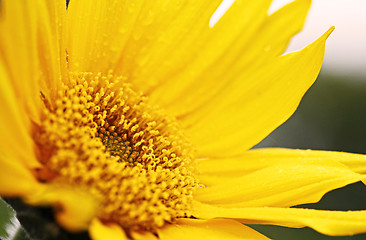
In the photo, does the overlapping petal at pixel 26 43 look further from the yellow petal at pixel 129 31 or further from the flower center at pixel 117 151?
the yellow petal at pixel 129 31

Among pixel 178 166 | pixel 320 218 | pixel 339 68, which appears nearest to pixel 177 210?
pixel 178 166

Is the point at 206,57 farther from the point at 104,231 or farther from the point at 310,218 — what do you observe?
the point at 104,231

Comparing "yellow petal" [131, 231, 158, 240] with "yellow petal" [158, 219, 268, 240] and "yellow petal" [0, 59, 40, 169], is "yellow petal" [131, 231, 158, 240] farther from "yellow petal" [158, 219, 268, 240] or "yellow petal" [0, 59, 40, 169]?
"yellow petal" [0, 59, 40, 169]

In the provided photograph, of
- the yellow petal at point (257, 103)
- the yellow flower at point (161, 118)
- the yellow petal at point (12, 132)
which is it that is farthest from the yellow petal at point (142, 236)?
the yellow petal at point (257, 103)

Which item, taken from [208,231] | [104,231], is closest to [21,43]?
[104,231]

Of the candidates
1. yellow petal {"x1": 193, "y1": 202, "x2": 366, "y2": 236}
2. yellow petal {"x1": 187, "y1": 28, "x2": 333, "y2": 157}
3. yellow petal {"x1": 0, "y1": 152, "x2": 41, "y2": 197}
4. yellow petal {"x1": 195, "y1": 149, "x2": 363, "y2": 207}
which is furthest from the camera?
yellow petal {"x1": 187, "y1": 28, "x2": 333, "y2": 157}

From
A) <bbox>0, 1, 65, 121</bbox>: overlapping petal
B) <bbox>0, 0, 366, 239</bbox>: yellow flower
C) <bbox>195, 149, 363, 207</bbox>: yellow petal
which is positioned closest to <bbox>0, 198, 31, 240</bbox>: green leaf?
<bbox>0, 0, 366, 239</bbox>: yellow flower
